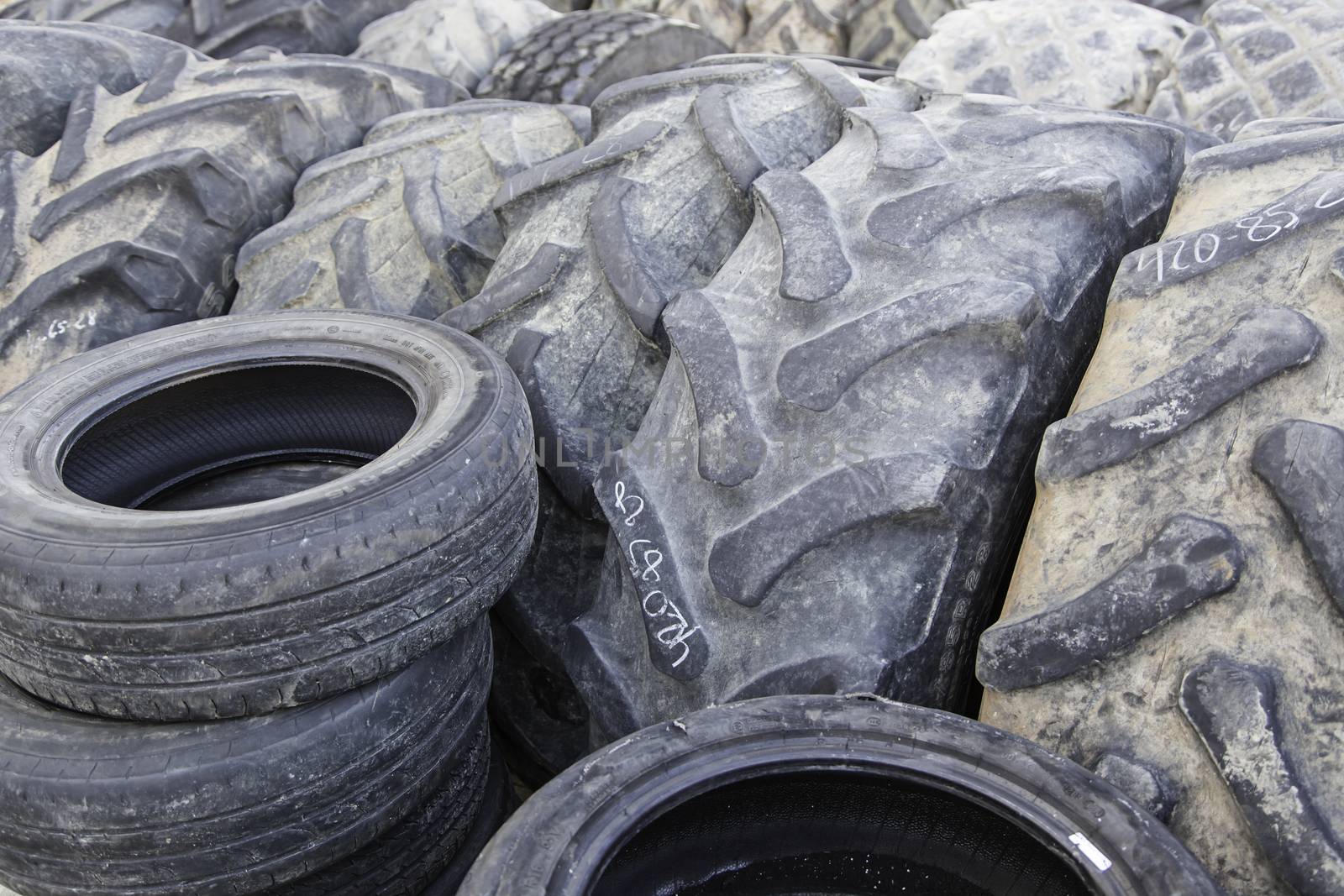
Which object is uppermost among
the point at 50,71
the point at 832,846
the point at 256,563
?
the point at 50,71

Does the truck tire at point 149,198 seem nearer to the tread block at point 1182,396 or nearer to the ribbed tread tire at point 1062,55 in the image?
the ribbed tread tire at point 1062,55

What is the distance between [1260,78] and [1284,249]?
1.09m

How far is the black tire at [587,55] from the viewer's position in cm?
324

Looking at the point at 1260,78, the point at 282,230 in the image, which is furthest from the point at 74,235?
the point at 1260,78

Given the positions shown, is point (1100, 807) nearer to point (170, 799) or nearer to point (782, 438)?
point (782, 438)

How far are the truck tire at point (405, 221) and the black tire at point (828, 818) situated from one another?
1316 mm

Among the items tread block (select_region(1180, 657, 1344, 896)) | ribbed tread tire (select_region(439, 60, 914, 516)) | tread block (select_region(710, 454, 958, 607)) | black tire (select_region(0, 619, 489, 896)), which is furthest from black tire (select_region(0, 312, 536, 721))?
tread block (select_region(1180, 657, 1344, 896))

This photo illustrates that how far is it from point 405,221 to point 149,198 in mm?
589

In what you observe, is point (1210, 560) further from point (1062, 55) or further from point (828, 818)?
point (1062, 55)

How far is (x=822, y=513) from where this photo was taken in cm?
146

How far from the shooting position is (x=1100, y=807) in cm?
115

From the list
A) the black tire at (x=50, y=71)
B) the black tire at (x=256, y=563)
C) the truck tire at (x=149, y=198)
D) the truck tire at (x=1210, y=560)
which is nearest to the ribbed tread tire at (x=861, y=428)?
the truck tire at (x=1210, y=560)

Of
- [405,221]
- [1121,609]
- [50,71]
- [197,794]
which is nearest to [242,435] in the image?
[405,221]

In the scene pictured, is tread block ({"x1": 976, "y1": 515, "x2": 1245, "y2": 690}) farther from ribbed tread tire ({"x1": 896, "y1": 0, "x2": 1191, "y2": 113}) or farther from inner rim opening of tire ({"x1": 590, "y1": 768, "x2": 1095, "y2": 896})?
ribbed tread tire ({"x1": 896, "y1": 0, "x2": 1191, "y2": 113})
